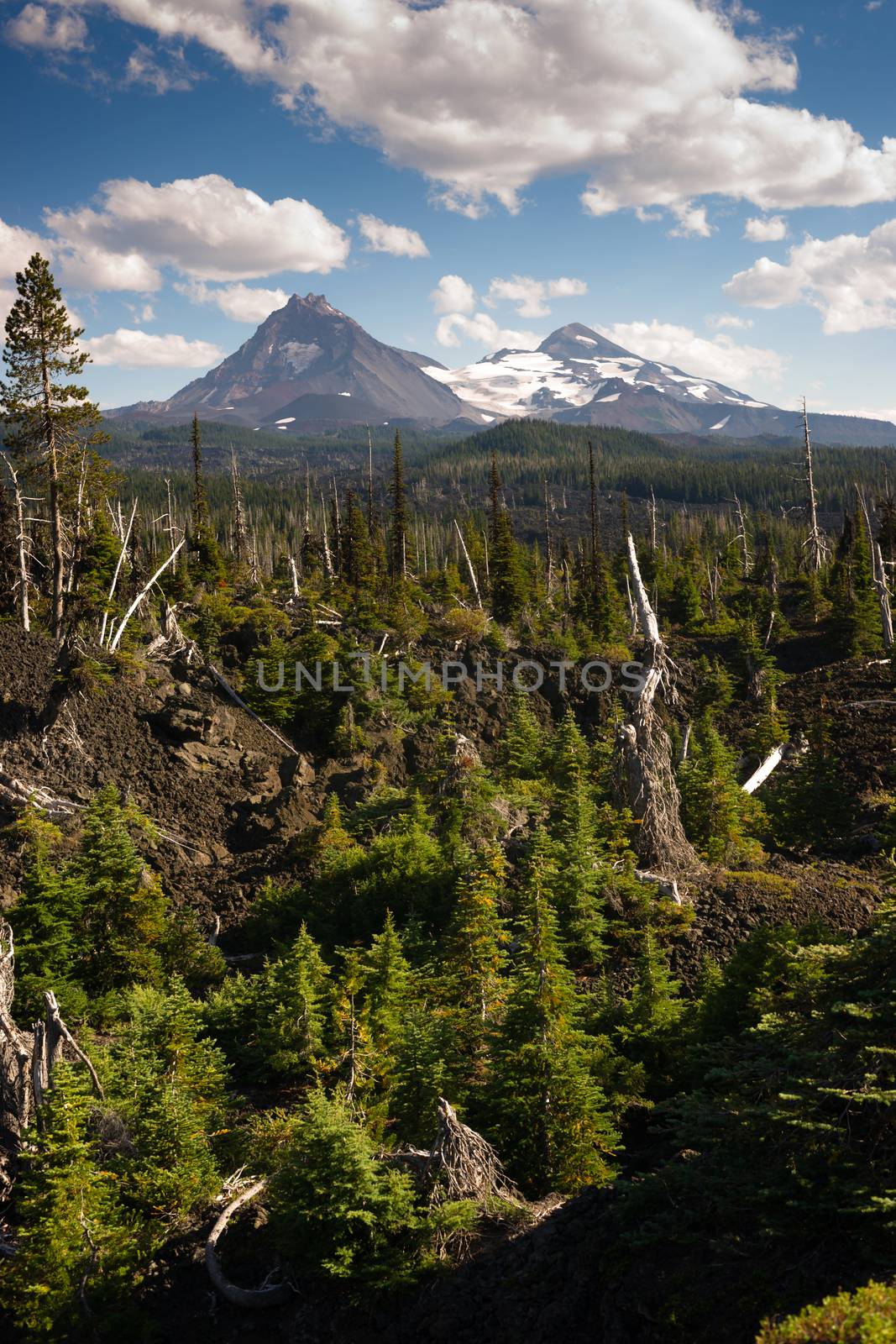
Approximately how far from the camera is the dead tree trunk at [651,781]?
64.2 feet

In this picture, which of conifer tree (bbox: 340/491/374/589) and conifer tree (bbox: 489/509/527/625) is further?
conifer tree (bbox: 340/491/374/589)

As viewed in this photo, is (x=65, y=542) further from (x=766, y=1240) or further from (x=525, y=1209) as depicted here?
(x=766, y=1240)

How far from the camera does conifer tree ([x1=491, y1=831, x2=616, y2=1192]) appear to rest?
35.7 ft

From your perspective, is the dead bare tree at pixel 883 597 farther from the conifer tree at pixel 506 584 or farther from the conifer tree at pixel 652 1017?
the conifer tree at pixel 652 1017

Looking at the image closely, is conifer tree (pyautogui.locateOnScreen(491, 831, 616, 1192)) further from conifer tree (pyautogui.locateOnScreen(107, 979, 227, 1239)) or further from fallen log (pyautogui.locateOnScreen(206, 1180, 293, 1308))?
conifer tree (pyautogui.locateOnScreen(107, 979, 227, 1239))

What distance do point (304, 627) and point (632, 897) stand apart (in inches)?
943

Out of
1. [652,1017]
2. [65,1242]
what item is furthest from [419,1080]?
[65,1242]

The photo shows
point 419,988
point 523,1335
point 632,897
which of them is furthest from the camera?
point 632,897

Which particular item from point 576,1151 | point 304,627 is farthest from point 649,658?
point 304,627

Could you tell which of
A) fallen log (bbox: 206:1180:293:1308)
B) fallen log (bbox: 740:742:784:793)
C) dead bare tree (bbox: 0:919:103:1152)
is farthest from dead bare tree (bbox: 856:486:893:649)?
dead bare tree (bbox: 0:919:103:1152)

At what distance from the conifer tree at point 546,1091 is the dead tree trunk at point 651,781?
8.40 m

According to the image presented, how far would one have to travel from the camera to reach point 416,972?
15.8 meters

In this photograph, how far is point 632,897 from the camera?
17.7 metres

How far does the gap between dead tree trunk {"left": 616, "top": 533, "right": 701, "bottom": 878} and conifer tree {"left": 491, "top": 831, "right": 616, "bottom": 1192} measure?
8404 mm
